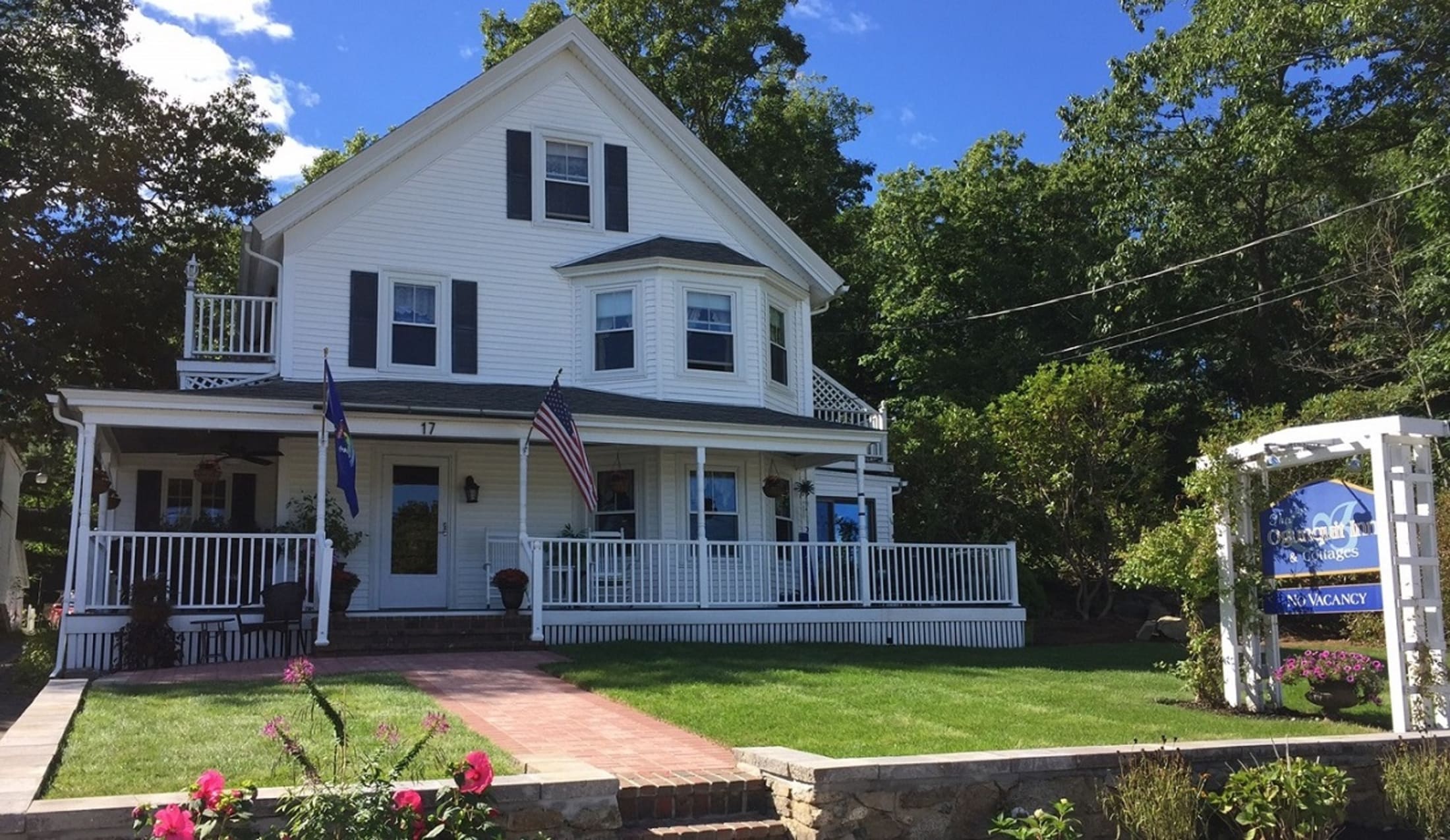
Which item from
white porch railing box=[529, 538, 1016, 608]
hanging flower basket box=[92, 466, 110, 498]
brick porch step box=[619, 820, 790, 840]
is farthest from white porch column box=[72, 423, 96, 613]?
brick porch step box=[619, 820, 790, 840]

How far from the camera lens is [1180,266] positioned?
26.5m

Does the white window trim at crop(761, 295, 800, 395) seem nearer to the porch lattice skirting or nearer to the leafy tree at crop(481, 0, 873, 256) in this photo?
the porch lattice skirting

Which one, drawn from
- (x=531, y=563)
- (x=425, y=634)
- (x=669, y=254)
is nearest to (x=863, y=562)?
(x=531, y=563)

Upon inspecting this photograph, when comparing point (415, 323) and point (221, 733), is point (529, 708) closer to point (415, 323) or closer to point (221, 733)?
point (221, 733)

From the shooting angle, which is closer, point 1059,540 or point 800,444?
point 800,444

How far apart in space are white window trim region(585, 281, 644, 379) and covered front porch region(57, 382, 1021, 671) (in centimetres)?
122

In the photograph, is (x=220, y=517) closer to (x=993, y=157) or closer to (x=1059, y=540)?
(x=1059, y=540)

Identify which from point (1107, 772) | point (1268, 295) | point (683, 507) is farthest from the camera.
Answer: point (1268, 295)

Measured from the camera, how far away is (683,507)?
58.8ft

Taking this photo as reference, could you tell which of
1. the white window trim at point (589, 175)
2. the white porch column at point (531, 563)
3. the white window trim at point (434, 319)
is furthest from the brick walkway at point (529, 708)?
the white window trim at point (589, 175)

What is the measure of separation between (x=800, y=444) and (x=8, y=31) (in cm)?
1845

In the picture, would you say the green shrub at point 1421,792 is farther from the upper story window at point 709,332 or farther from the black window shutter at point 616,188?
the black window shutter at point 616,188

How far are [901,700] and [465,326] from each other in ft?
33.1

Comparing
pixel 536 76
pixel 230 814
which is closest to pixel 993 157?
pixel 536 76
